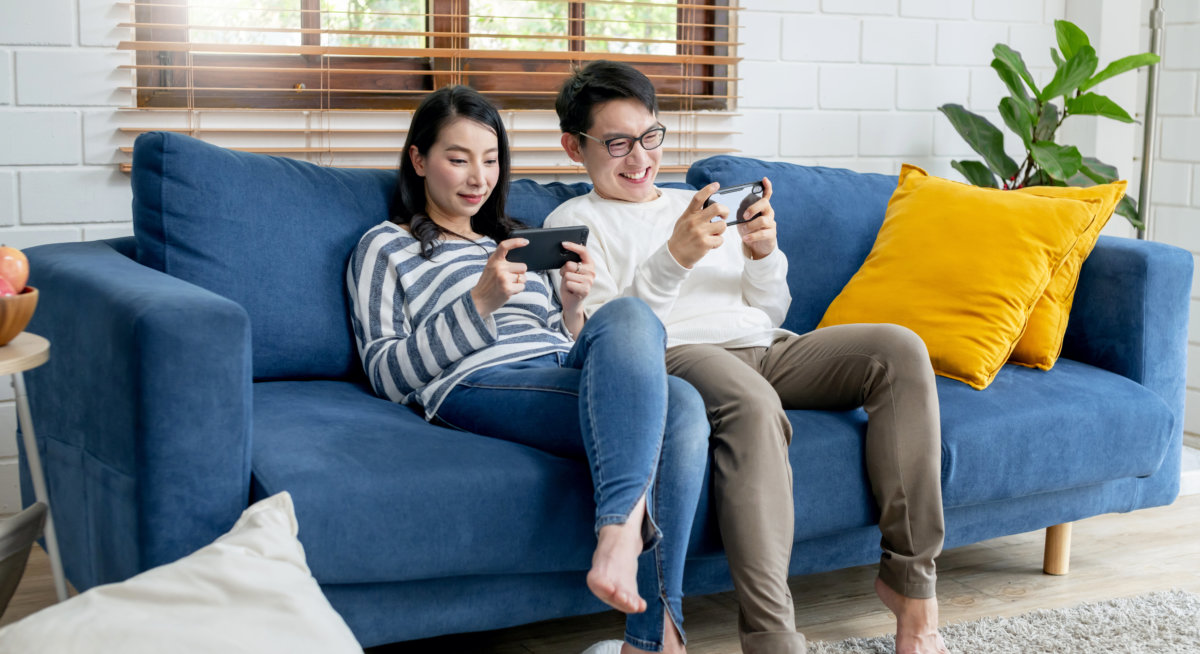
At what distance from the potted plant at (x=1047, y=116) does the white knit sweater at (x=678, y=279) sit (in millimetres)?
1059

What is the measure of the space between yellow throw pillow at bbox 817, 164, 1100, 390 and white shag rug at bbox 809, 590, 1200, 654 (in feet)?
1.41

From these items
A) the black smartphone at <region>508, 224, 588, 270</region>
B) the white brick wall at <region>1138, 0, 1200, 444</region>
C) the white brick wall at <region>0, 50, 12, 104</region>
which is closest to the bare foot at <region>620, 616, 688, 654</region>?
the black smartphone at <region>508, 224, 588, 270</region>

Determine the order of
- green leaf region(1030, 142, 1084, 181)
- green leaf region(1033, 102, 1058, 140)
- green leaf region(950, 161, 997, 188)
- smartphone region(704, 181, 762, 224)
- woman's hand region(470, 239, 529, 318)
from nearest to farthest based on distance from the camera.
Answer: woman's hand region(470, 239, 529, 318)
smartphone region(704, 181, 762, 224)
green leaf region(1030, 142, 1084, 181)
green leaf region(1033, 102, 1058, 140)
green leaf region(950, 161, 997, 188)

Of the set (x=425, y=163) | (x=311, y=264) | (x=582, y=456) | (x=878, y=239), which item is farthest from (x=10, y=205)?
(x=878, y=239)

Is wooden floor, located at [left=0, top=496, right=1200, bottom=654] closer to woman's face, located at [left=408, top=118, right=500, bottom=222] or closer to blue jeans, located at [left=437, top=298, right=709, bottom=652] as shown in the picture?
blue jeans, located at [left=437, top=298, right=709, bottom=652]

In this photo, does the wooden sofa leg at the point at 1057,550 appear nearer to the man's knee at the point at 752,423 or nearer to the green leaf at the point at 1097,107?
the man's knee at the point at 752,423

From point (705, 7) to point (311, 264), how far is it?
1.31 meters

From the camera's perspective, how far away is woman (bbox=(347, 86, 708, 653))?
1518 mm

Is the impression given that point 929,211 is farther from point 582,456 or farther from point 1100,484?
point 582,456

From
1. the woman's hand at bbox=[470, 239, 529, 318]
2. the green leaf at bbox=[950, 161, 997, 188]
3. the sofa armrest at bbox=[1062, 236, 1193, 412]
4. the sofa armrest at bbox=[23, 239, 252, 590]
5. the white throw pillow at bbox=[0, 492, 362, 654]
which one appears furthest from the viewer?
the green leaf at bbox=[950, 161, 997, 188]

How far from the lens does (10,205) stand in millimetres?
2250

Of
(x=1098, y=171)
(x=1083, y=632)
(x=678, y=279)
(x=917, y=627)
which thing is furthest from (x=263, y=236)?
(x=1098, y=171)

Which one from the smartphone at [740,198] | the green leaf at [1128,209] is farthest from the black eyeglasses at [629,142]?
the green leaf at [1128,209]

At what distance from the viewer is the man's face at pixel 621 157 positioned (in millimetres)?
2059
